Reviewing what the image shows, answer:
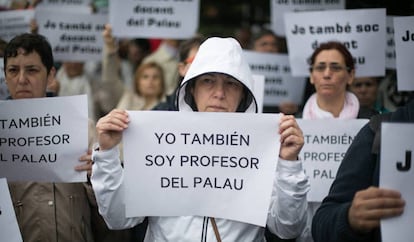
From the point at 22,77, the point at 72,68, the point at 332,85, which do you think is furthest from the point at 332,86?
the point at 72,68

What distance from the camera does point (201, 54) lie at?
10.9 ft

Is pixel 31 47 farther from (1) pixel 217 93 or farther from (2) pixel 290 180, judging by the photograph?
(2) pixel 290 180

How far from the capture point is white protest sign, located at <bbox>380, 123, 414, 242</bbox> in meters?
2.37

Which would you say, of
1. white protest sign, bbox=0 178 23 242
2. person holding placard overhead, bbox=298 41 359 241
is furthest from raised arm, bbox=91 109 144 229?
person holding placard overhead, bbox=298 41 359 241

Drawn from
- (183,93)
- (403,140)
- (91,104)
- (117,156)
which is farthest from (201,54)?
(91,104)

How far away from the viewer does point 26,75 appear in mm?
3775

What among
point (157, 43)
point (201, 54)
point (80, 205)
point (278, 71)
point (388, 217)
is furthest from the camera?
point (157, 43)

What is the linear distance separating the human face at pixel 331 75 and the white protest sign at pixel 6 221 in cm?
252

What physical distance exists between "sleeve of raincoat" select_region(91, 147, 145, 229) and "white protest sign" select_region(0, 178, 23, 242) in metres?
0.41

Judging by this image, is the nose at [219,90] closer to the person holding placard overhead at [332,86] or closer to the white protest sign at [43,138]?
the white protest sign at [43,138]

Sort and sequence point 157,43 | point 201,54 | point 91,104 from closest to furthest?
point 201,54 < point 91,104 < point 157,43

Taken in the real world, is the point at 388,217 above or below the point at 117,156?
below

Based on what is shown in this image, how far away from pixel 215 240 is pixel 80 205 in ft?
3.20

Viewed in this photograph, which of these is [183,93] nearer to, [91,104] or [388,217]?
[388,217]
